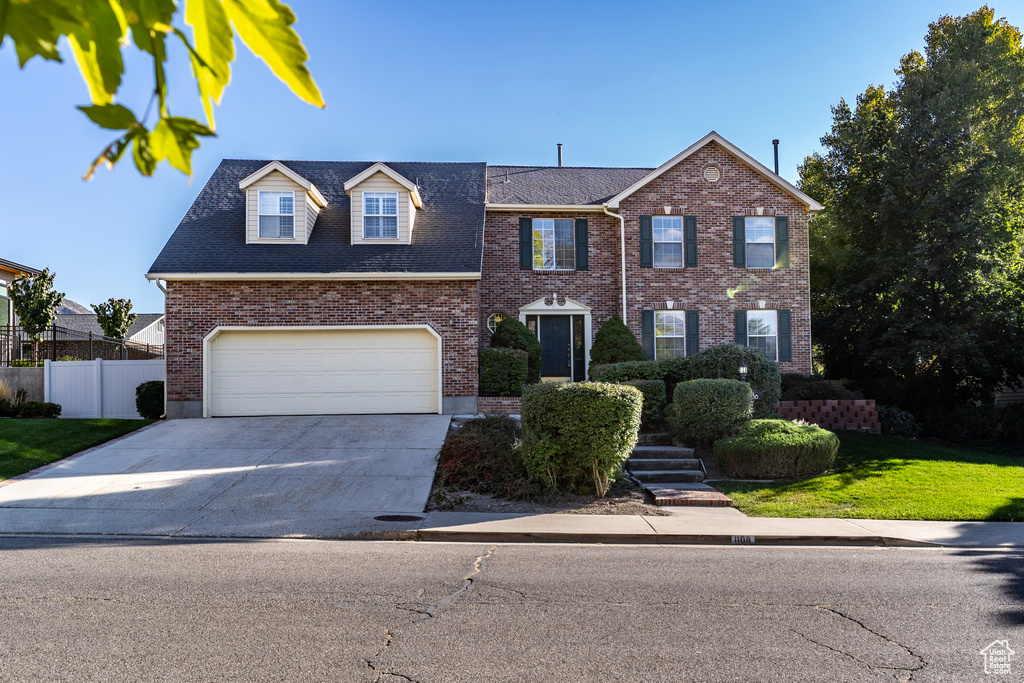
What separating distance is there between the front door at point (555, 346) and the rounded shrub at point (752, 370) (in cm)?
594

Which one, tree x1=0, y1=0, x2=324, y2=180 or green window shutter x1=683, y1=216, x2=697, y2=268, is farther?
green window shutter x1=683, y1=216, x2=697, y2=268

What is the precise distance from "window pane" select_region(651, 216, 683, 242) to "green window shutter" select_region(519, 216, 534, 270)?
367 centimetres

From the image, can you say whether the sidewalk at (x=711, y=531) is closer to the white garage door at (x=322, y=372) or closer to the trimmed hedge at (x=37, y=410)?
the white garage door at (x=322, y=372)

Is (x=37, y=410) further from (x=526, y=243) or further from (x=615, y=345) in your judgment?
(x=615, y=345)

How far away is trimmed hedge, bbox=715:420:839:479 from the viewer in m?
12.5

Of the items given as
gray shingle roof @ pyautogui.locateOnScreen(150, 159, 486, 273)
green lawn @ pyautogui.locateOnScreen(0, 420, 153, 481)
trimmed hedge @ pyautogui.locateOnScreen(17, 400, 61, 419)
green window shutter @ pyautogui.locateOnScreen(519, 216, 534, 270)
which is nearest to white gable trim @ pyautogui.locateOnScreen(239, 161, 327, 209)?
gray shingle roof @ pyautogui.locateOnScreen(150, 159, 486, 273)

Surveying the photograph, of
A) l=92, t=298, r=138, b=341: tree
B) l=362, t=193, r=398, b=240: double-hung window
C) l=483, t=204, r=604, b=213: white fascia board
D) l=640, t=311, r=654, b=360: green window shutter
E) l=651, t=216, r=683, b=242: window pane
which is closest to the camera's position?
l=362, t=193, r=398, b=240: double-hung window

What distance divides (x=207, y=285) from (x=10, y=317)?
9803mm

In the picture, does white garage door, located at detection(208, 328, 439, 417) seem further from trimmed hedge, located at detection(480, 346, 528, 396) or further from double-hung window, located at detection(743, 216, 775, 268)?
double-hung window, located at detection(743, 216, 775, 268)

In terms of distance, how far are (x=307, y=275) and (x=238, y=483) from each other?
7.10 meters

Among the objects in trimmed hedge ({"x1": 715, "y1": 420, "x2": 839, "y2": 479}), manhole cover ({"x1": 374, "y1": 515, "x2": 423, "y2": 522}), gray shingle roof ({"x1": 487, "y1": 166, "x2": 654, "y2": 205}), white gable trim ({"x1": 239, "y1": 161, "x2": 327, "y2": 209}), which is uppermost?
gray shingle roof ({"x1": 487, "y1": 166, "x2": 654, "y2": 205})

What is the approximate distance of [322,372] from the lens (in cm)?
1780

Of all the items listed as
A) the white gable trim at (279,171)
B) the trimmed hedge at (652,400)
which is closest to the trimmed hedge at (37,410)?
the white gable trim at (279,171)

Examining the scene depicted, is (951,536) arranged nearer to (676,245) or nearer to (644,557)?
(644,557)
